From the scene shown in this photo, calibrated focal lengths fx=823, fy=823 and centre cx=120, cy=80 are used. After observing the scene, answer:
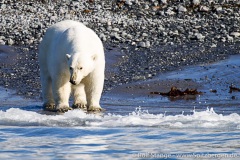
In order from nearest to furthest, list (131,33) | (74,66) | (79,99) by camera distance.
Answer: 1. (74,66)
2. (79,99)
3. (131,33)

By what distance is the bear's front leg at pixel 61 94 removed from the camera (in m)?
12.5

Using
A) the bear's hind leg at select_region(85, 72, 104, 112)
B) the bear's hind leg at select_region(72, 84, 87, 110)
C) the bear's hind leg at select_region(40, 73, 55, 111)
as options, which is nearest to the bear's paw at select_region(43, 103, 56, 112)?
the bear's hind leg at select_region(40, 73, 55, 111)

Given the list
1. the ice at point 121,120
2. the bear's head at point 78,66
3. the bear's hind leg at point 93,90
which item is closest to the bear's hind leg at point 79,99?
the bear's hind leg at point 93,90

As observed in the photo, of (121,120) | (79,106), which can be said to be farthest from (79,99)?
(121,120)

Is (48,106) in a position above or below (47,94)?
below

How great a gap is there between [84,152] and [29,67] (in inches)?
325

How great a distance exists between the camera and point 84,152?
966 cm

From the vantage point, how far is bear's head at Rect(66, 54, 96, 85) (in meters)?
11.9

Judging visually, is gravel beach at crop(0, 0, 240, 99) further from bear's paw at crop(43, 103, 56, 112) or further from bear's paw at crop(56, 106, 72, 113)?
bear's paw at crop(56, 106, 72, 113)

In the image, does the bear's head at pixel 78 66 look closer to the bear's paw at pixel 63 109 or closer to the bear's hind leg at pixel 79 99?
the bear's paw at pixel 63 109

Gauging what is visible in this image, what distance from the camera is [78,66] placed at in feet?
39.1

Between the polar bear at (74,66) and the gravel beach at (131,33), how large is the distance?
2.01 meters

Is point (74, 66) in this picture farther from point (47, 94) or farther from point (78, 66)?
point (47, 94)

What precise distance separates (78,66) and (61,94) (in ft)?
2.81
